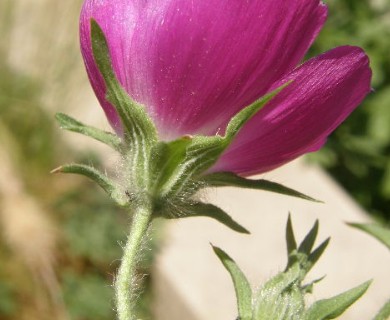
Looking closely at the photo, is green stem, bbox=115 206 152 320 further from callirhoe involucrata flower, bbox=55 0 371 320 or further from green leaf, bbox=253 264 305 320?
green leaf, bbox=253 264 305 320

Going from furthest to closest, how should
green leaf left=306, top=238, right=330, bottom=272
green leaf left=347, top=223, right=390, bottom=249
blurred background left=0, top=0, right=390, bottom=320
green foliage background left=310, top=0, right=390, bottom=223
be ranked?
1. blurred background left=0, top=0, right=390, bottom=320
2. green foliage background left=310, top=0, right=390, bottom=223
3. green leaf left=347, top=223, right=390, bottom=249
4. green leaf left=306, top=238, right=330, bottom=272

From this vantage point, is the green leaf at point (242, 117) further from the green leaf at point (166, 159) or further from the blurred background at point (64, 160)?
the blurred background at point (64, 160)

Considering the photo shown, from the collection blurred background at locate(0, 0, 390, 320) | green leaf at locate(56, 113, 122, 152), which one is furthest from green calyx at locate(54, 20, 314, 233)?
blurred background at locate(0, 0, 390, 320)

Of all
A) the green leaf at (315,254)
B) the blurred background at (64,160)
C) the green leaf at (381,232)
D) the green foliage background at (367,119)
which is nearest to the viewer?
the green leaf at (315,254)

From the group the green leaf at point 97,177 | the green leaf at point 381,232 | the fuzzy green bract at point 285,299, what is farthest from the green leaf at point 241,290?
the green leaf at point 381,232

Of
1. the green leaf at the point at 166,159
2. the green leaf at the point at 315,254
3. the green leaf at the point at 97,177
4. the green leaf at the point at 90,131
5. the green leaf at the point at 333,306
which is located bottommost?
the green leaf at the point at 333,306

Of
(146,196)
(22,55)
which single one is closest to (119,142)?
(146,196)

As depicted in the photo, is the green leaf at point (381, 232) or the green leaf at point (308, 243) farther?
the green leaf at point (381, 232)
